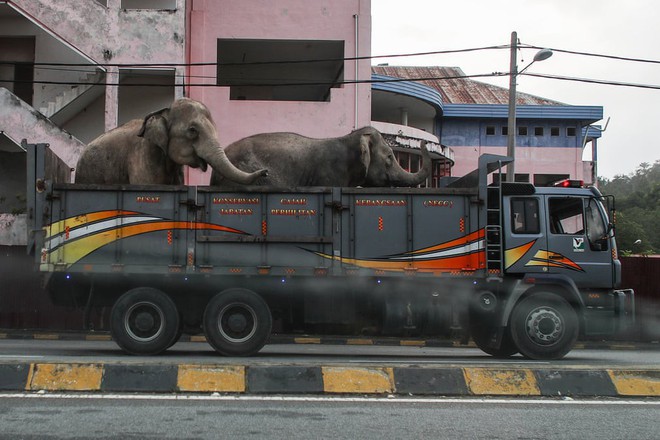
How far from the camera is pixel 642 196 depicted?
56250 mm

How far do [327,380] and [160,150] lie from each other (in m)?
5.40

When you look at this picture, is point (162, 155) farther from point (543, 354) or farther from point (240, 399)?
point (543, 354)

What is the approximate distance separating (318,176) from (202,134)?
1.93 m

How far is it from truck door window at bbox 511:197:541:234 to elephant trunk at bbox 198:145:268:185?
11.6ft

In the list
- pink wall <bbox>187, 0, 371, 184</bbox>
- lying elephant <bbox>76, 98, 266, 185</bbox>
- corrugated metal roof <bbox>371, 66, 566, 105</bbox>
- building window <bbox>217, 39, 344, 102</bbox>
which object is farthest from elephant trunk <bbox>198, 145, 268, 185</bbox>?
corrugated metal roof <bbox>371, 66, 566, 105</bbox>

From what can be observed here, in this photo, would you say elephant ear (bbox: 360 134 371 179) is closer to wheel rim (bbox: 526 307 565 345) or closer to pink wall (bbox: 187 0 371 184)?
wheel rim (bbox: 526 307 565 345)

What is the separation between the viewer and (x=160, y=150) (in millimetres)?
10711

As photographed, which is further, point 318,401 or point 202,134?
point 202,134

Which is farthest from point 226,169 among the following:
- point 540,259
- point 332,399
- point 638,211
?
point 638,211

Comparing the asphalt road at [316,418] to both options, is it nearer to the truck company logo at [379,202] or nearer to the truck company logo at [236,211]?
the truck company logo at [236,211]

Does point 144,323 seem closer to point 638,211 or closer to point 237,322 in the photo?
point 237,322

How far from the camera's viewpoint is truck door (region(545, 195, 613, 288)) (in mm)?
9953

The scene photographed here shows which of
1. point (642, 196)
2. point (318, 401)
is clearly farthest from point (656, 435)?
point (642, 196)

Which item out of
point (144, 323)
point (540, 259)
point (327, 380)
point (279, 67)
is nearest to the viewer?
point (327, 380)
